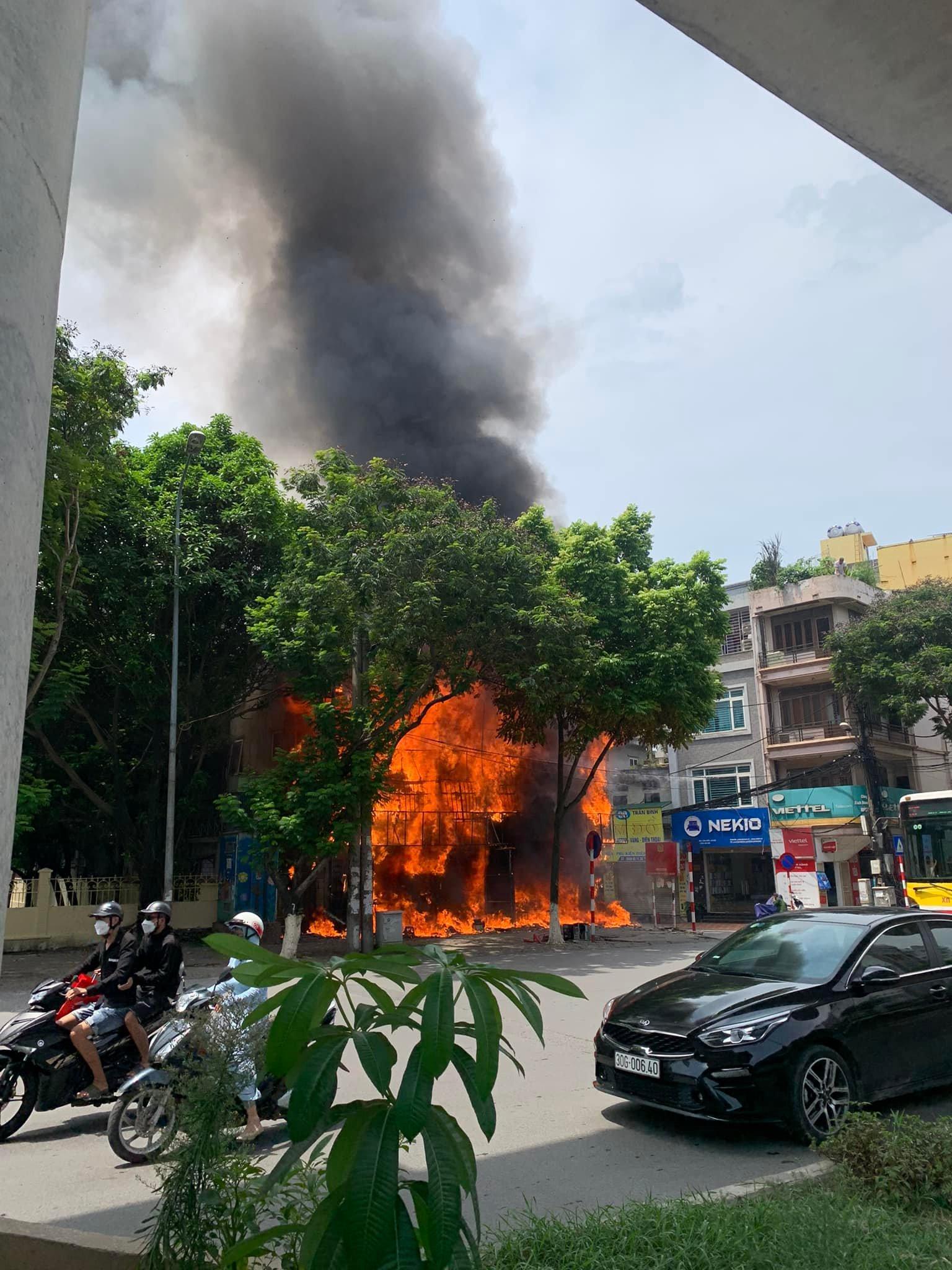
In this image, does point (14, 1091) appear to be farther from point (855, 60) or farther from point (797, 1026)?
point (855, 60)

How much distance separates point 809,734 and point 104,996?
3164 cm

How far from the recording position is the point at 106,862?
24.3 metres

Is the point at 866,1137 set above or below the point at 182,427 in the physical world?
below

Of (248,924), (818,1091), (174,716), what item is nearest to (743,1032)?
(818,1091)

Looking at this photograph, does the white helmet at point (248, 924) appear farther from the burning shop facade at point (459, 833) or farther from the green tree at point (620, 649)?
the burning shop facade at point (459, 833)

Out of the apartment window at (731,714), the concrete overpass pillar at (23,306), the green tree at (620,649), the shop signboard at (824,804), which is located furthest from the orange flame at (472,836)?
the concrete overpass pillar at (23,306)

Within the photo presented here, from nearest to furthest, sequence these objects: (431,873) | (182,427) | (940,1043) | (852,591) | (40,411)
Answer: (40,411), (940,1043), (182,427), (431,873), (852,591)

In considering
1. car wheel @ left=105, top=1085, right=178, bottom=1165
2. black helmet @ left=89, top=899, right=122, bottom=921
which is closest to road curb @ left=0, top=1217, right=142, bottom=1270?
car wheel @ left=105, top=1085, right=178, bottom=1165

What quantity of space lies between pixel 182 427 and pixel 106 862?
37.2ft

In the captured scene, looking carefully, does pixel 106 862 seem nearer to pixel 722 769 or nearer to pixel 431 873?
pixel 431 873

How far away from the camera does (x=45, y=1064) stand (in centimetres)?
614

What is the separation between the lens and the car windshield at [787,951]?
21.1 feet

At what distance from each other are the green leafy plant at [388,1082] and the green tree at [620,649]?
54.6 ft

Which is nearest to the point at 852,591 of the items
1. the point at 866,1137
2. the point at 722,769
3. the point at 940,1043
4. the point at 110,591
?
the point at 722,769
